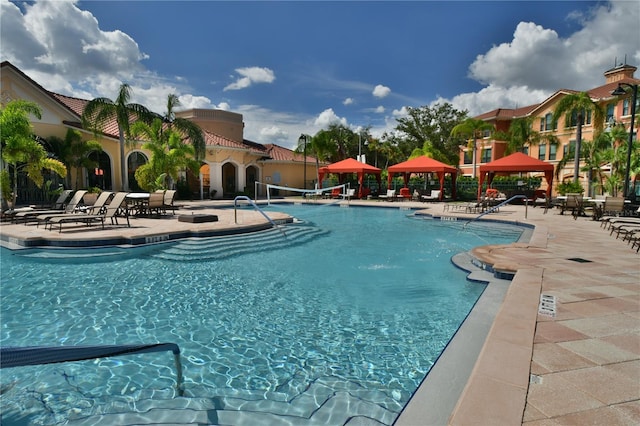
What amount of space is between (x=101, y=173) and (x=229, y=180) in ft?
40.5

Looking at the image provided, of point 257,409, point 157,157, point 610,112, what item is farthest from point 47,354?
point 610,112

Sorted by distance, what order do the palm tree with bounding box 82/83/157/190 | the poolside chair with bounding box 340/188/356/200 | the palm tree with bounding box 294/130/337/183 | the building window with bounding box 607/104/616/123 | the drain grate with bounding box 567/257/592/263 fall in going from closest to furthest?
the drain grate with bounding box 567/257/592/263 < the palm tree with bounding box 82/83/157/190 < the poolside chair with bounding box 340/188/356/200 < the building window with bounding box 607/104/616/123 < the palm tree with bounding box 294/130/337/183

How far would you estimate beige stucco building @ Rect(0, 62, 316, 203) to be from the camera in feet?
57.5

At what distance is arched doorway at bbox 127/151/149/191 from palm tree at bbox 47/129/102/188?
438 centimetres

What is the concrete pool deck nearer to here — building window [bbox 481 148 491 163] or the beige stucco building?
the beige stucco building

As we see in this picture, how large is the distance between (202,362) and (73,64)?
14907 millimetres

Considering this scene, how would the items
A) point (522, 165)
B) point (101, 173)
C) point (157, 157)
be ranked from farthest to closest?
point (101, 173) < point (522, 165) < point (157, 157)

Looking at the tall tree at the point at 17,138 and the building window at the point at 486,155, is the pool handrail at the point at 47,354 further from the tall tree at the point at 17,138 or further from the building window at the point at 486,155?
the building window at the point at 486,155

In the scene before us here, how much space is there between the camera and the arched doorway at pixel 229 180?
1166 inches

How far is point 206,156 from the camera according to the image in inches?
1048

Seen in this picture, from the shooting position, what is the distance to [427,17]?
1418 centimetres

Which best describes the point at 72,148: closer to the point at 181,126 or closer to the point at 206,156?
the point at 181,126

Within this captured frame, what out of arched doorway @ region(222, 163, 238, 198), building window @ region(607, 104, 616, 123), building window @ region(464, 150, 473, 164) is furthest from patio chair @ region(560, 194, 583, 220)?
building window @ region(464, 150, 473, 164)

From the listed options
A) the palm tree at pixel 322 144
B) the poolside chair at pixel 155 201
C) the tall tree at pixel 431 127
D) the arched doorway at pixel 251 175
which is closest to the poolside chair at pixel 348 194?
the palm tree at pixel 322 144
